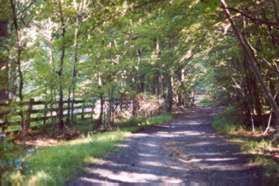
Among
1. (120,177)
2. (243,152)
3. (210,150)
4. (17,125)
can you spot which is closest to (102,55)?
(17,125)

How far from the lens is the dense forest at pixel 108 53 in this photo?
25.9ft

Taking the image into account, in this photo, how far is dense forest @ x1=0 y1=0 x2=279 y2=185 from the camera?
7902 millimetres

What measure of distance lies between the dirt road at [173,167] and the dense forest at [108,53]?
61.0 inches

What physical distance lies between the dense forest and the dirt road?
1549mm

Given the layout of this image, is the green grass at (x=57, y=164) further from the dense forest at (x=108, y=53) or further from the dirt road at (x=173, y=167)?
the dense forest at (x=108, y=53)

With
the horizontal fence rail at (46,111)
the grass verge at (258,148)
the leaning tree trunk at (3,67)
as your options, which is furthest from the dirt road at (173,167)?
the leaning tree trunk at (3,67)

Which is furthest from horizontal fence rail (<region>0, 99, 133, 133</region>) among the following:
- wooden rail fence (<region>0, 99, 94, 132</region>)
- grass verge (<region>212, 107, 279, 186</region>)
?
grass verge (<region>212, 107, 279, 186</region>)

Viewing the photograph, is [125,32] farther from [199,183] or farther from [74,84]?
[199,183]

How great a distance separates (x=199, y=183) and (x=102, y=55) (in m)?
10.8

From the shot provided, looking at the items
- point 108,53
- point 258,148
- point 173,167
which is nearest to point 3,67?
point 173,167

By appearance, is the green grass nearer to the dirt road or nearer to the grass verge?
the dirt road

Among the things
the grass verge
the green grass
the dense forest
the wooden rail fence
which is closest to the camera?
the green grass

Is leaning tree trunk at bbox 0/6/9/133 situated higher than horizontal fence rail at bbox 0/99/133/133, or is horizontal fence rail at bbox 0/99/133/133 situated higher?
leaning tree trunk at bbox 0/6/9/133

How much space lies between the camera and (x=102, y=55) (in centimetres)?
1764
